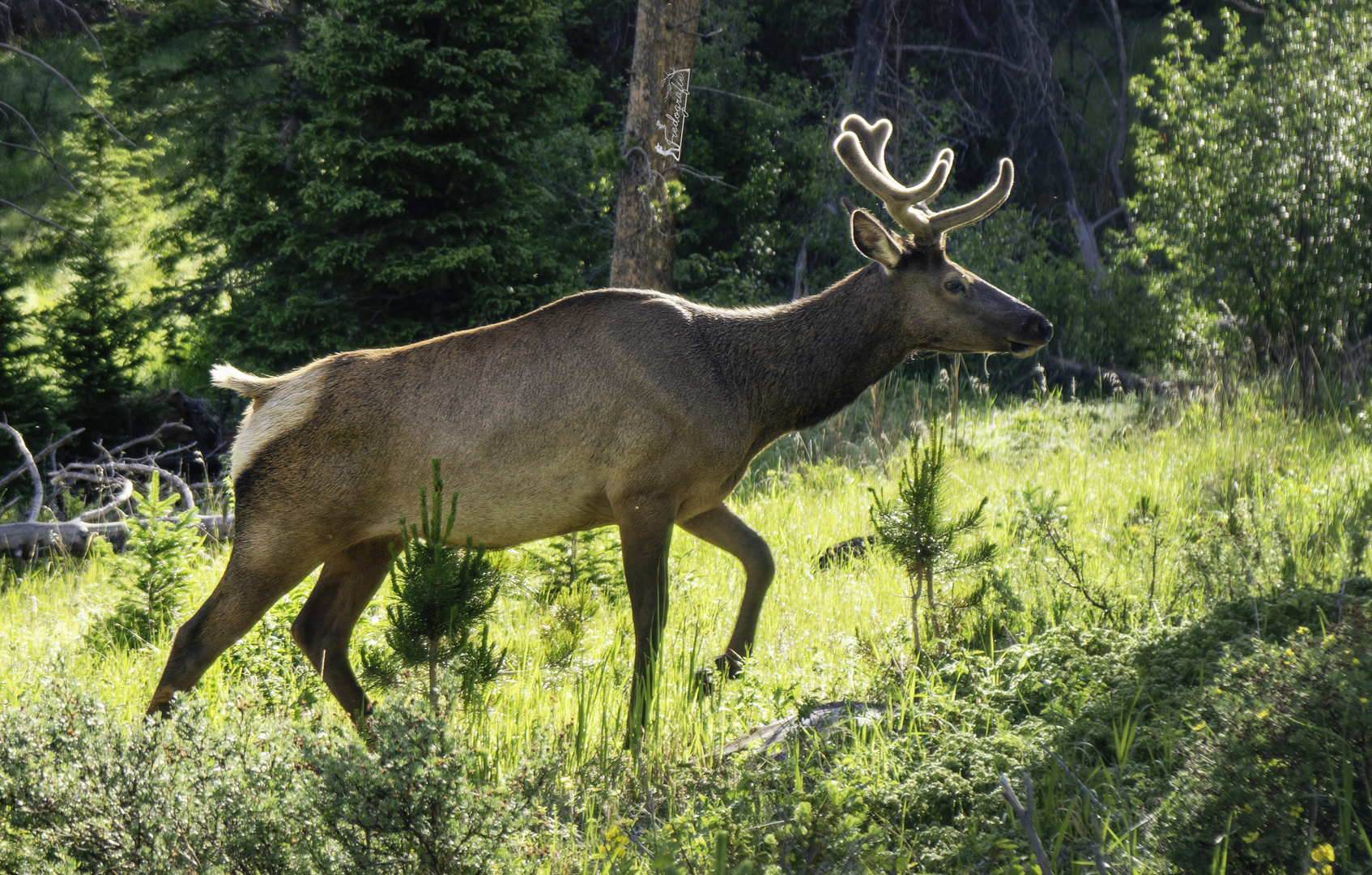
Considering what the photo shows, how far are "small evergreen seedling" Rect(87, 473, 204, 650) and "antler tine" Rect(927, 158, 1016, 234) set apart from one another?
14.3ft

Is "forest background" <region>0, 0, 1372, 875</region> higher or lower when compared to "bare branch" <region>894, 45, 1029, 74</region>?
lower

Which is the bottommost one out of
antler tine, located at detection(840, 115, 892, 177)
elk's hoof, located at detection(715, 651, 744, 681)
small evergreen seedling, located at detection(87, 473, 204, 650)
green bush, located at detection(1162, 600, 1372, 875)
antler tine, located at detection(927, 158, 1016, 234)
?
small evergreen seedling, located at detection(87, 473, 204, 650)

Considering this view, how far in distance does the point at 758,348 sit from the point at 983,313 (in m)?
1.07

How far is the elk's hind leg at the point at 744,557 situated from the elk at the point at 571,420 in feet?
0.06

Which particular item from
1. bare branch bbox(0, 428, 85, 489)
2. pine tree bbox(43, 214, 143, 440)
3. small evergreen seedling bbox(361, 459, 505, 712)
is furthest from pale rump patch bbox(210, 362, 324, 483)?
pine tree bbox(43, 214, 143, 440)

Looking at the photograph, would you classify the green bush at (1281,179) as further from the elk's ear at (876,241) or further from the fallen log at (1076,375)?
the elk's ear at (876,241)

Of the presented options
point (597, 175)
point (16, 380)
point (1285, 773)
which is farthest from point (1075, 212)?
point (1285, 773)

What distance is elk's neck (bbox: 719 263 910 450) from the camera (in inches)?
200

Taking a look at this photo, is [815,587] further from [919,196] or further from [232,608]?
[232,608]

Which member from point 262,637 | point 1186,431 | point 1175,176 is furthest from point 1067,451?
point 262,637

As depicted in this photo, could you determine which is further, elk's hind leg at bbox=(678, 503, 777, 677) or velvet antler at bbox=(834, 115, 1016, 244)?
elk's hind leg at bbox=(678, 503, 777, 677)

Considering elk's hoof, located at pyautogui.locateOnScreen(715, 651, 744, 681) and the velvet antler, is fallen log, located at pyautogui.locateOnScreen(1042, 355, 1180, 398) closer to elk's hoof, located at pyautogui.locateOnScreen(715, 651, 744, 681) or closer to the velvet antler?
the velvet antler

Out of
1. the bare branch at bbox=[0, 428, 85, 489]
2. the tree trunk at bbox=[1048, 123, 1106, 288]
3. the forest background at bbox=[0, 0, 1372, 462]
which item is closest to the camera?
the bare branch at bbox=[0, 428, 85, 489]

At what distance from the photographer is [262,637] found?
17.9 feet
